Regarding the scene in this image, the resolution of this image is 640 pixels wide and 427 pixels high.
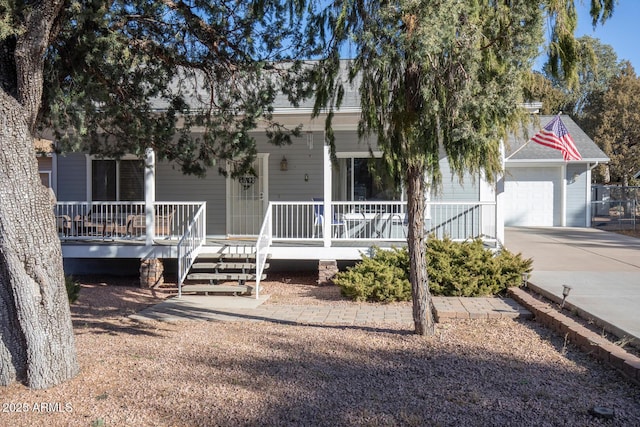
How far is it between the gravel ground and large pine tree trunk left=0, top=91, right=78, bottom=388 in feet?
0.74

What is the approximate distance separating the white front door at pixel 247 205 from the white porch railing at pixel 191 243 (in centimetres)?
191

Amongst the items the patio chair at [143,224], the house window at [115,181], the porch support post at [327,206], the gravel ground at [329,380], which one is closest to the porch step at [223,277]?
the porch support post at [327,206]

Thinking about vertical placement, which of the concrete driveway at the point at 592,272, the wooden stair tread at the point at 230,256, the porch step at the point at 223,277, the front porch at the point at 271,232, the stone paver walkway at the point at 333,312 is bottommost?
the stone paver walkway at the point at 333,312

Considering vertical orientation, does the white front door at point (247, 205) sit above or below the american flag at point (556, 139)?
below

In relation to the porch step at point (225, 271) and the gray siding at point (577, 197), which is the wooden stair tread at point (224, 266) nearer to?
the porch step at point (225, 271)

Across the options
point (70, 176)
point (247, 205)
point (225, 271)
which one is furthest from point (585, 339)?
point (70, 176)

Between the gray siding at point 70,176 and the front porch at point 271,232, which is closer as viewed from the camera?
the front porch at point 271,232

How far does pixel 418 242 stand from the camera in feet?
19.5

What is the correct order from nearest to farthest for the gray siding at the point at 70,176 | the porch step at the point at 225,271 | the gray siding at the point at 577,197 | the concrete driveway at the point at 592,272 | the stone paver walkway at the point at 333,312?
the concrete driveway at the point at 592,272, the stone paver walkway at the point at 333,312, the porch step at the point at 225,271, the gray siding at the point at 70,176, the gray siding at the point at 577,197

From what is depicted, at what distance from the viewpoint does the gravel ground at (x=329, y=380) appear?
3.94 meters

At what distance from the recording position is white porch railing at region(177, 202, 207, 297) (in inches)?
387

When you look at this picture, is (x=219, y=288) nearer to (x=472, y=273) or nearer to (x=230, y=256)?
(x=230, y=256)

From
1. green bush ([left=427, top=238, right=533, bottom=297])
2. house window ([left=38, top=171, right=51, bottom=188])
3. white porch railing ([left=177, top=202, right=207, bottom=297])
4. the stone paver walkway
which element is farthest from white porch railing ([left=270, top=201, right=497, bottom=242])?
house window ([left=38, top=171, right=51, bottom=188])

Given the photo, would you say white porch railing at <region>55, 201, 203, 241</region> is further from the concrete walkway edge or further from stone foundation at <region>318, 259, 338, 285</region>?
the concrete walkway edge
